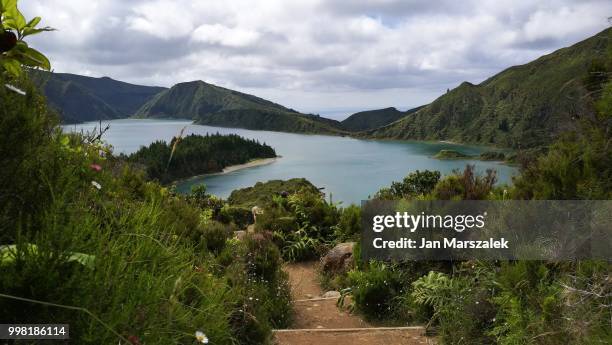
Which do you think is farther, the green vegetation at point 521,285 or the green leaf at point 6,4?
the green vegetation at point 521,285

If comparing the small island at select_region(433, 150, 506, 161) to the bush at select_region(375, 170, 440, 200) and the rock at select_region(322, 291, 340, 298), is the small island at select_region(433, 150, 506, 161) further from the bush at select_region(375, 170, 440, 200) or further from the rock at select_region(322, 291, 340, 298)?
the rock at select_region(322, 291, 340, 298)

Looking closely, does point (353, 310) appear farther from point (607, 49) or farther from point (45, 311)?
point (45, 311)

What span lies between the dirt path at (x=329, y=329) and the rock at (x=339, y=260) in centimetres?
46

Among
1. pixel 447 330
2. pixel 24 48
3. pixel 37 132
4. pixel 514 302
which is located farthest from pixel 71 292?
pixel 447 330

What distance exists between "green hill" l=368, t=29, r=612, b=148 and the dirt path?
4207 inches

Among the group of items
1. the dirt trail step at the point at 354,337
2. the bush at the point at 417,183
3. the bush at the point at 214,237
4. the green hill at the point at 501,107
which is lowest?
the dirt trail step at the point at 354,337

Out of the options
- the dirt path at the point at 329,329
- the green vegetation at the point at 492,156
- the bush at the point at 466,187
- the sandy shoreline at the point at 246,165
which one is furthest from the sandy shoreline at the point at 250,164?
the dirt path at the point at 329,329

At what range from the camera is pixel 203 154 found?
301 ft

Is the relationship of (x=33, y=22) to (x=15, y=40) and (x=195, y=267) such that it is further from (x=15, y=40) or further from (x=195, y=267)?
(x=195, y=267)

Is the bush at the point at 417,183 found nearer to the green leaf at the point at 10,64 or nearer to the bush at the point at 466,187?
the bush at the point at 466,187

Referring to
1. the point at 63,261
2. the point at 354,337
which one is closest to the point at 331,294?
the point at 354,337

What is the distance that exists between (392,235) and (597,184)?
3.10 metres

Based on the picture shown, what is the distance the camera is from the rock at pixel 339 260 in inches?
371

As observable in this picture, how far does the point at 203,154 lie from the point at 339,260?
8509 centimetres
